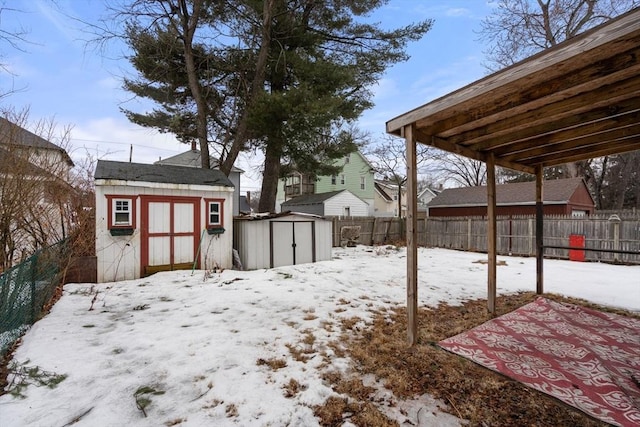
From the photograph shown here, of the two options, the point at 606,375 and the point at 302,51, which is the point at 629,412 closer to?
the point at 606,375

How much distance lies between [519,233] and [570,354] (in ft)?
33.0

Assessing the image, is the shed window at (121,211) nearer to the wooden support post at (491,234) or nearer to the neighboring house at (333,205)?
the wooden support post at (491,234)

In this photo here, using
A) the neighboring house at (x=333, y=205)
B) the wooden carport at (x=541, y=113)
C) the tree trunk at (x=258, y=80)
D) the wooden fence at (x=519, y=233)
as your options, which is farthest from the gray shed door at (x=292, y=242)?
the neighboring house at (x=333, y=205)

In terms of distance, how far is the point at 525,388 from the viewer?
7.65 ft

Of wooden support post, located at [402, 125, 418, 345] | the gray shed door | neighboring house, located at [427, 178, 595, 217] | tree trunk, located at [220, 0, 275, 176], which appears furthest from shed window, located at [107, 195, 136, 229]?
neighboring house, located at [427, 178, 595, 217]

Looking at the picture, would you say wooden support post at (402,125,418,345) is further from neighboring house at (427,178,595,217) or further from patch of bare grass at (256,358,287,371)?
neighboring house at (427,178,595,217)

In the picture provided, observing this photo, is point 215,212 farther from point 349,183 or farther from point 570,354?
point 349,183

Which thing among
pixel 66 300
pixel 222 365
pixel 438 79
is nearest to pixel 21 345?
pixel 66 300

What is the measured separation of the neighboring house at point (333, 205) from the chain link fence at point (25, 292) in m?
16.0

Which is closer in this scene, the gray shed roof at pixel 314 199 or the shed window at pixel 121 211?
the shed window at pixel 121 211

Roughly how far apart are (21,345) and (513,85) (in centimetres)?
542

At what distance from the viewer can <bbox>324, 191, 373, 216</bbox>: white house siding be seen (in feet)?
66.2

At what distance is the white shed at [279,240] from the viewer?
312 inches

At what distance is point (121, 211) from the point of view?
6.46 m
